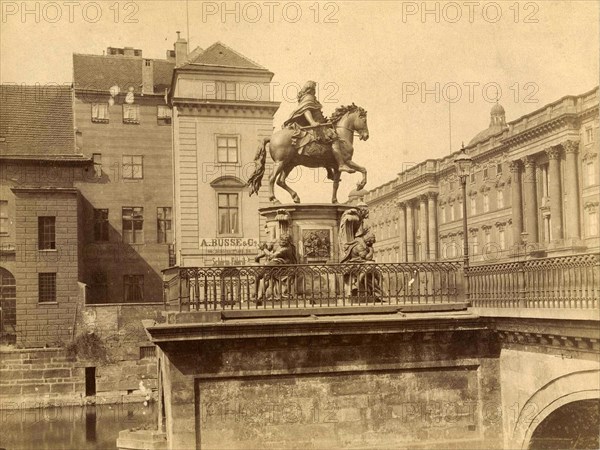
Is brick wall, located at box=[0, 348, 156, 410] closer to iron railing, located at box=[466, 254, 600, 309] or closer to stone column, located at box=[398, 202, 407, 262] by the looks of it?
iron railing, located at box=[466, 254, 600, 309]

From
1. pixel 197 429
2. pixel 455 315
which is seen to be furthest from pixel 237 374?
pixel 455 315

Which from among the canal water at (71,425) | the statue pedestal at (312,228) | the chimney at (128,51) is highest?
the chimney at (128,51)

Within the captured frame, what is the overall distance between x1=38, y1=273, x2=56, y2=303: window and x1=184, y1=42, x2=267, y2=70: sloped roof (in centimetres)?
1454

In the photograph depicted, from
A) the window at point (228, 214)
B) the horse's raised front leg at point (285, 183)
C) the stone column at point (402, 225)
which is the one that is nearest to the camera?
the horse's raised front leg at point (285, 183)

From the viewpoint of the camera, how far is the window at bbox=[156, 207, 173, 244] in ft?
137

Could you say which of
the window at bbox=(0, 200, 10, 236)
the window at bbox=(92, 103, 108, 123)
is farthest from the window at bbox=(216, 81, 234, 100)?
the window at bbox=(0, 200, 10, 236)

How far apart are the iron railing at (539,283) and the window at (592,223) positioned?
36.5 metres

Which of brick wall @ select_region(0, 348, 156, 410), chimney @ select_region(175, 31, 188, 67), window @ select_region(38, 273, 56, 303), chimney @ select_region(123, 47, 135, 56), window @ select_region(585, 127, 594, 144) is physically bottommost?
brick wall @ select_region(0, 348, 156, 410)

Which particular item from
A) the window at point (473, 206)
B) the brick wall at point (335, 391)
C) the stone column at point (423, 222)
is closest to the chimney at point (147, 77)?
the brick wall at point (335, 391)

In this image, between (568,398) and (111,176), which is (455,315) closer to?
(568,398)

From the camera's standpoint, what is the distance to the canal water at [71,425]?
2690cm

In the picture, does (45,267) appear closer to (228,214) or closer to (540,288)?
(228,214)

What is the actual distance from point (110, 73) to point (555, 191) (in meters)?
32.4

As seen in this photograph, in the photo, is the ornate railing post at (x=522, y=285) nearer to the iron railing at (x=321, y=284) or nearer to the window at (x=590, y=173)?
the iron railing at (x=321, y=284)
